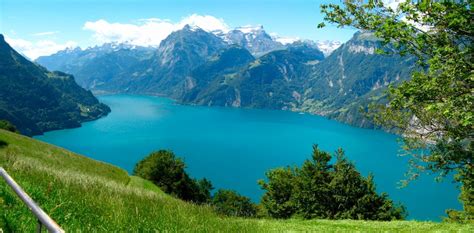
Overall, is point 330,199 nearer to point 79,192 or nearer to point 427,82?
point 427,82

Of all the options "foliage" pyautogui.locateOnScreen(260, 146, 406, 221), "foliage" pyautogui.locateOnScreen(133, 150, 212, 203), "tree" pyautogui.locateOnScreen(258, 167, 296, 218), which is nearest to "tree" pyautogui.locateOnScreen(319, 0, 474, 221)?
"foliage" pyautogui.locateOnScreen(260, 146, 406, 221)

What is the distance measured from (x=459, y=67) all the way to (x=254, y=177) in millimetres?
163993

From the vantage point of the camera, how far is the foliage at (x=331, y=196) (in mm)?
51344

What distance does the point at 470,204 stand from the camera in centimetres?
4859

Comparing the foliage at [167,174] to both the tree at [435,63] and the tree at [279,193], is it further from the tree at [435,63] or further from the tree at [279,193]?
the tree at [435,63]

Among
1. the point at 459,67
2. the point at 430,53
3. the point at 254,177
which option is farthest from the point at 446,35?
the point at 254,177

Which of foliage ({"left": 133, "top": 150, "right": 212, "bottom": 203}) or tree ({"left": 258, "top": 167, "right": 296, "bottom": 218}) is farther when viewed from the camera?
foliage ({"left": 133, "top": 150, "right": 212, "bottom": 203})

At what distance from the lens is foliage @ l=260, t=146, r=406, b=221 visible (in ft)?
168

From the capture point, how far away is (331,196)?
53.9m

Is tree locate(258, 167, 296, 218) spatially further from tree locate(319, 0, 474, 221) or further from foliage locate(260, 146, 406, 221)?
tree locate(319, 0, 474, 221)

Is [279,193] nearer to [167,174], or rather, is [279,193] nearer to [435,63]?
[167,174]

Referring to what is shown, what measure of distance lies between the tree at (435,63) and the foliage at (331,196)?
117ft

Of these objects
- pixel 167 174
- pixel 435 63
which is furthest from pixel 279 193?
pixel 435 63

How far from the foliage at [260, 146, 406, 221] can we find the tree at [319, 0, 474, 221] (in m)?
35.6
